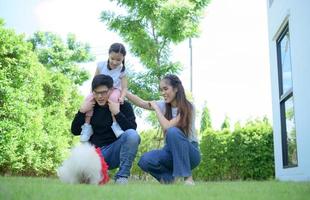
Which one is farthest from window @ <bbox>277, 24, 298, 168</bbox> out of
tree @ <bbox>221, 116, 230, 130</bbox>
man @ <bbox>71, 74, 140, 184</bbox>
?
tree @ <bbox>221, 116, 230, 130</bbox>

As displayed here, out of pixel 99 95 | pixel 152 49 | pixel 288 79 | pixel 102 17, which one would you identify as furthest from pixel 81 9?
pixel 99 95

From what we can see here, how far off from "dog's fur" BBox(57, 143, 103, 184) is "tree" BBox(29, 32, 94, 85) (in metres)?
18.3

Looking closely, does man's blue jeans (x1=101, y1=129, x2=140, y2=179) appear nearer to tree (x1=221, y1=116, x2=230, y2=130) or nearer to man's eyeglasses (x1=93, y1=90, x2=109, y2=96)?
man's eyeglasses (x1=93, y1=90, x2=109, y2=96)

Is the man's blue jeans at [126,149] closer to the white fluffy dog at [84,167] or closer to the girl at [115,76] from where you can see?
the girl at [115,76]

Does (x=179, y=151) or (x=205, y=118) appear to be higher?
(x=205, y=118)

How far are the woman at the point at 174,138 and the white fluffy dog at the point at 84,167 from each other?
646 mm

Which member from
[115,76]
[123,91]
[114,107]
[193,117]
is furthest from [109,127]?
[193,117]

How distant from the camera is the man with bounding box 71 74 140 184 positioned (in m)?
3.88

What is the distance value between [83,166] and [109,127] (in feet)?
2.07

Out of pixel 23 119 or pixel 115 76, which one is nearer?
pixel 115 76

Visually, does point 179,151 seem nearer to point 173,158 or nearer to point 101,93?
point 173,158

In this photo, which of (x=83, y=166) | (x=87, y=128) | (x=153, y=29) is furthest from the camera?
(x=153, y=29)

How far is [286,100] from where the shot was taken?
6473 mm

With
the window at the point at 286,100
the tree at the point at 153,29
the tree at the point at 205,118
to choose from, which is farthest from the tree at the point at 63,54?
the window at the point at 286,100
